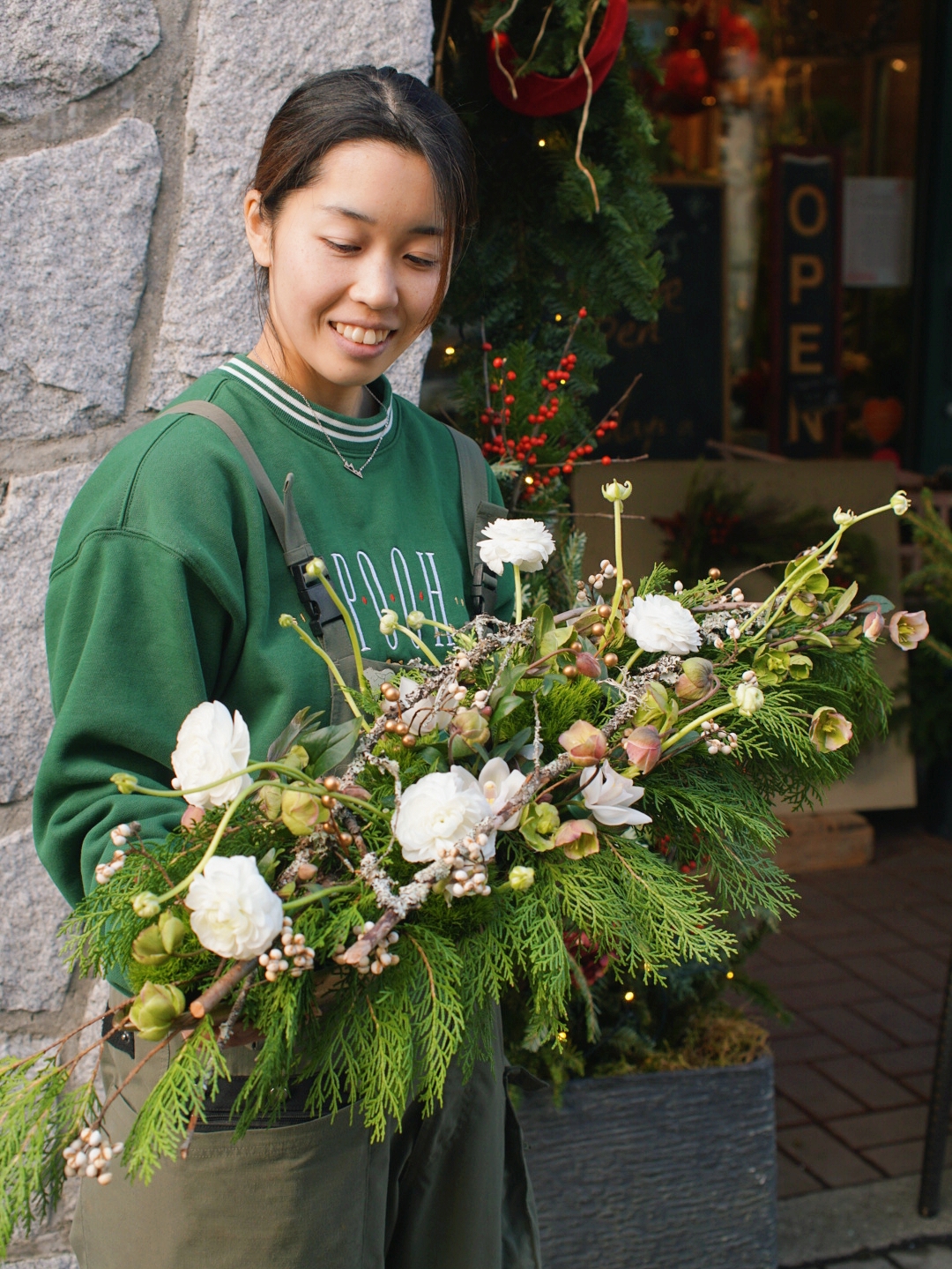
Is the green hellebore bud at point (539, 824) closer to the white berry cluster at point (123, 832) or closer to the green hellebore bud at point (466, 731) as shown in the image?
the green hellebore bud at point (466, 731)

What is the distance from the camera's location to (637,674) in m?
1.21

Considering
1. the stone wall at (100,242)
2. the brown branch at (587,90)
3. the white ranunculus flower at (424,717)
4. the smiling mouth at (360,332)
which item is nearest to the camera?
the white ranunculus flower at (424,717)

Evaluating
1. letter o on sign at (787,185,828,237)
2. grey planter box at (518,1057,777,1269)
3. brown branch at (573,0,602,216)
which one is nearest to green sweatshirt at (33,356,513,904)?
brown branch at (573,0,602,216)

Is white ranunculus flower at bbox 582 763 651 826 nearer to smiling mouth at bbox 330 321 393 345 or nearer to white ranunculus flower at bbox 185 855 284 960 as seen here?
white ranunculus flower at bbox 185 855 284 960

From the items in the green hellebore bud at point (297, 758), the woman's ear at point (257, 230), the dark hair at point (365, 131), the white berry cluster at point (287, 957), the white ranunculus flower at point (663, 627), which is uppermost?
the dark hair at point (365, 131)

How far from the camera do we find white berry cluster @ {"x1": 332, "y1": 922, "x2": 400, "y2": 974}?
3.13 feet

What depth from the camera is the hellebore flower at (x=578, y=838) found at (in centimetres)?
101

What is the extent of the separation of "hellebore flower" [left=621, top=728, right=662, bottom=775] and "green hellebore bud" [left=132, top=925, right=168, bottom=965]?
447 mm

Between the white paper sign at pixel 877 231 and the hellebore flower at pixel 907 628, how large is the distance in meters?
4.53

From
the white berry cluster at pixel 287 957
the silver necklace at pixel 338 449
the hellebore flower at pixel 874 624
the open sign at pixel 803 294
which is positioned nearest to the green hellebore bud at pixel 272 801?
the white berry cluster at pixel 287 957

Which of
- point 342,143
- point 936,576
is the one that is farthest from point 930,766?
point 342,143

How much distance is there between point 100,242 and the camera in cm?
180

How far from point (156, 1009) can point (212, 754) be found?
216 mm

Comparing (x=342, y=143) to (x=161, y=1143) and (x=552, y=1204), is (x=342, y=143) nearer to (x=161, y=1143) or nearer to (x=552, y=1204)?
(x=161, y=1143)
